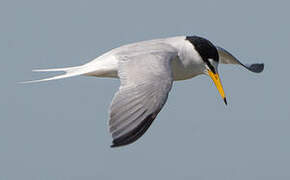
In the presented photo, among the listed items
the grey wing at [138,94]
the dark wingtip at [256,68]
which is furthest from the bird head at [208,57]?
the dark wingtip at [256,68]

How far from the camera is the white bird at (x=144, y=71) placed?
696 centimetres

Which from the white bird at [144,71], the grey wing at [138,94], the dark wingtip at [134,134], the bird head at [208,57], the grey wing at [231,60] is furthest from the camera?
the grey wing at [231,60]

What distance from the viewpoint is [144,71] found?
26.3 feet

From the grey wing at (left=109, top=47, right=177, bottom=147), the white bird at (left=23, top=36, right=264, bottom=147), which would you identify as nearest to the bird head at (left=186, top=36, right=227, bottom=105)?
the white bird at (left=23, top=36, right=264, bottom=147)

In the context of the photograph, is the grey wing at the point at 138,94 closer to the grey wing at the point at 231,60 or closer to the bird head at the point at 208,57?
the bird head at the point at 208,57

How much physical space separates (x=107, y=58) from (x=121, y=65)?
698mm

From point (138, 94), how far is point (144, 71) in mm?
635

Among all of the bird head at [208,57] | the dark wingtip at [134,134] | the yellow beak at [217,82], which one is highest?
the bird head at [208,57]

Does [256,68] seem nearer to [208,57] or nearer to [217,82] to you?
[208,57]

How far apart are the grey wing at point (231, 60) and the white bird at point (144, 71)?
0.11 feet

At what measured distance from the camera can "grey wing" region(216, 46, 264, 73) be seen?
11.3 m

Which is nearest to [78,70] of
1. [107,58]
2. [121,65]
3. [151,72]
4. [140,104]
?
[107,58]

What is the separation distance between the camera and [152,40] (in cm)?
982

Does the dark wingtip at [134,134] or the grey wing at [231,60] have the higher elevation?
the grey wing at [231,60]
